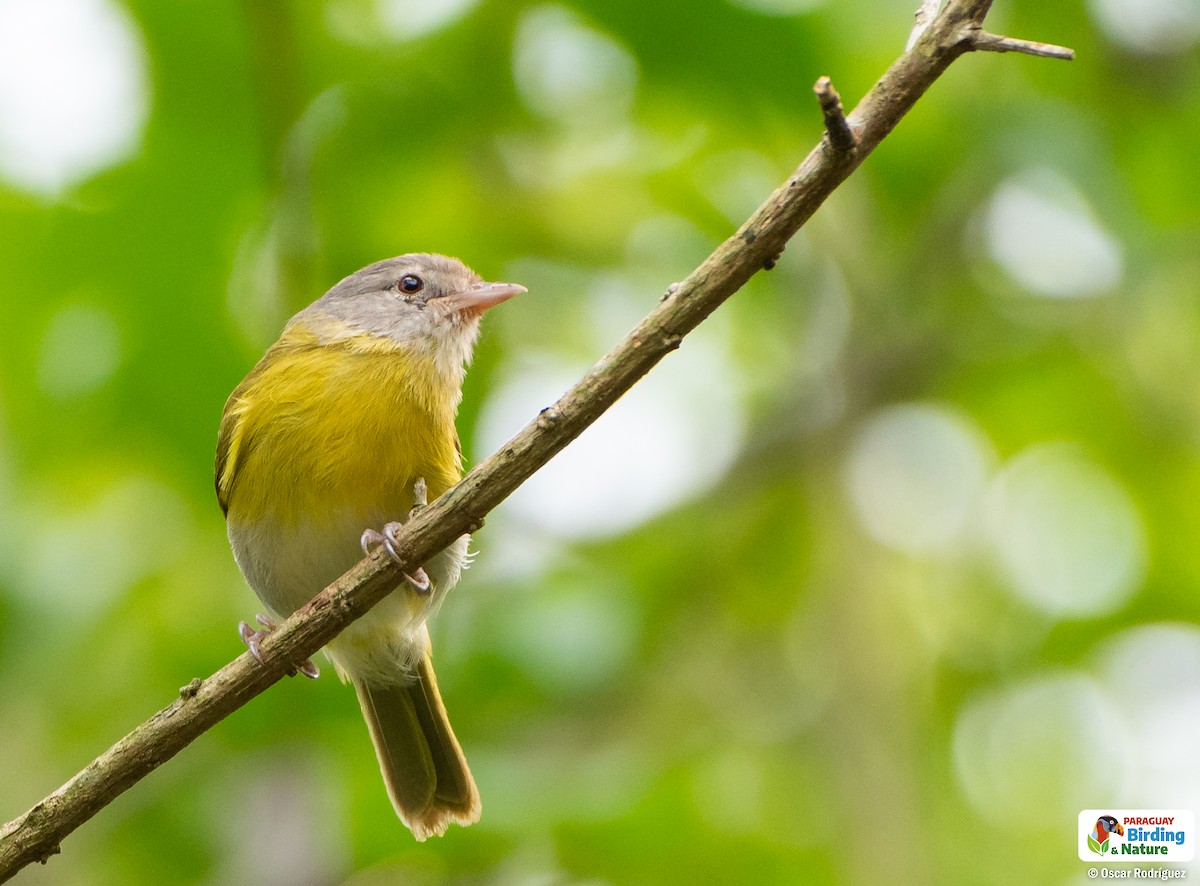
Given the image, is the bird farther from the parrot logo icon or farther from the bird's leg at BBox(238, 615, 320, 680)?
the bird's leg at BBox(238, 615, 320, 680)

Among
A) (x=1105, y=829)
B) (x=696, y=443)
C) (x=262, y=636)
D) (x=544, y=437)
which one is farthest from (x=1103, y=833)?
(x=544, y=437)

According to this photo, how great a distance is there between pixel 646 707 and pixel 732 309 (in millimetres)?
1754

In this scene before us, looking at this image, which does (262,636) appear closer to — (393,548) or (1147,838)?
(393,548)

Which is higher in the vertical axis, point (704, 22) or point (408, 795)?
point (704, 22)

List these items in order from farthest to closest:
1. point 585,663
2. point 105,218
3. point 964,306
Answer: point 964,306, point 585,663, point 105,218

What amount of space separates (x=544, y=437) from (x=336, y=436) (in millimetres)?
1490

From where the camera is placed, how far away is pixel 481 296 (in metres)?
4.37

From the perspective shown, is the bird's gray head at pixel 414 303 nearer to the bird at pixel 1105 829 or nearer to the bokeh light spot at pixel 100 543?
the bokeh light spot at pixel 100 543

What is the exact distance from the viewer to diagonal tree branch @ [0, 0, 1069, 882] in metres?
2.31

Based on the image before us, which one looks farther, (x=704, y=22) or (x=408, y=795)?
(x=408, y=795)

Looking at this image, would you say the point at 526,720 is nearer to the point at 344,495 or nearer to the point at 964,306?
the point at 344,495

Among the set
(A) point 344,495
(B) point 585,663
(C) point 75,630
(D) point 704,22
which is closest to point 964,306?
(D) point 704,22

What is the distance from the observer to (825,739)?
4.50m

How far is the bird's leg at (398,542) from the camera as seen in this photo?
2821 millimetres
